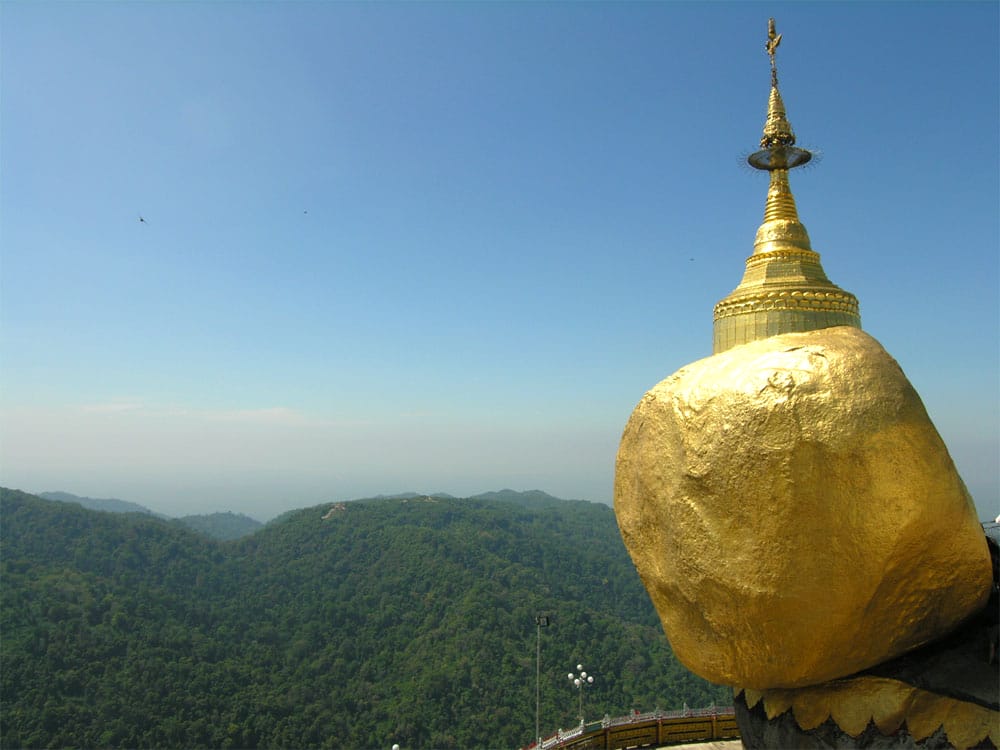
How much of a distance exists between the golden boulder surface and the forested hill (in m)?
42.9

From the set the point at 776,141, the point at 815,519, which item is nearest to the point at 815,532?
the point at 815,519

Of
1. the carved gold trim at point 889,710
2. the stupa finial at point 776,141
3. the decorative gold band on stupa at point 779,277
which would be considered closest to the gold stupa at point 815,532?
the carved gold trim at point 889,710

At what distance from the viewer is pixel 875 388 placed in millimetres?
5383

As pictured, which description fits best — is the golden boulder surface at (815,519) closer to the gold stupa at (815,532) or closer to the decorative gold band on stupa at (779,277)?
the gold stupa at (815,532)

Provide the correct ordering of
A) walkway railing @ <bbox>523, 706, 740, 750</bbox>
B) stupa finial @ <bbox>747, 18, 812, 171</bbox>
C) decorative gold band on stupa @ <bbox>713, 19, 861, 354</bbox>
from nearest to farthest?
decorative gold band on stupa @ <bbox>713, 19, 861, 354</bbox>
stupa finial @ <bbox>747, 18, 812, 171</bbox>
walkway railing @ <bbox>523, 706, 740, 750</bbox>

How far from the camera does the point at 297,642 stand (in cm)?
5950

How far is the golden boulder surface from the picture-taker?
17.3 feet

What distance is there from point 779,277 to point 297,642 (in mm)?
62885

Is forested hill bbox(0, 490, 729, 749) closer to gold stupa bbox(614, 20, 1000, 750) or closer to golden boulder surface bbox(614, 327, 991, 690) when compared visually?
gold stupa bbox(614, 20, 1000, 750)

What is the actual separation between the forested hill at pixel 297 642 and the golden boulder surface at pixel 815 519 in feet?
141

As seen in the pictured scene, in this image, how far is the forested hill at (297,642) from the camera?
138 ft

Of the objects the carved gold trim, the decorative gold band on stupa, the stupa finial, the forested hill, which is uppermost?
the stupa finial

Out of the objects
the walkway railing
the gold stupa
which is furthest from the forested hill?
the gold stupa

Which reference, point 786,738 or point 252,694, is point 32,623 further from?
point 786,738
